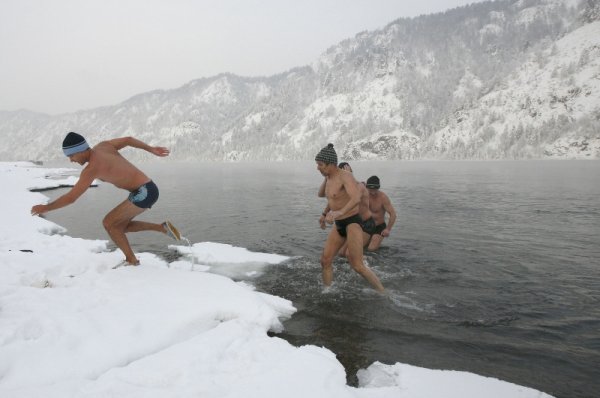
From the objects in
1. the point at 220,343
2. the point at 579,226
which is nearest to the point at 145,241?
the point at 220,343

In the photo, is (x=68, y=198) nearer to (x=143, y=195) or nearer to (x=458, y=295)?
(x=143, y=195)

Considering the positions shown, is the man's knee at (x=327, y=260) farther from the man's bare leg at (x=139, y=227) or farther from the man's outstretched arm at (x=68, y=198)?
the man's outstretched arm at (x=68, y=198)

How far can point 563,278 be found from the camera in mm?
7488

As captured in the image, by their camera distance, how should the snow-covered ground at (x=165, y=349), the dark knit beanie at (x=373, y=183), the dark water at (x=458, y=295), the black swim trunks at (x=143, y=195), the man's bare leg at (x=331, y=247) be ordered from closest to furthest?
the snow-covered ground at (x=165, y=349) → the dark water at (x=458, y=295) → the black swim trunks at (x=143, y=195) → the man's bare leg at (x=331, y=247) → the dark knit beanie at (x=373, y=183)

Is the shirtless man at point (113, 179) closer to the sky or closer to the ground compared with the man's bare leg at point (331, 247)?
closer to the sky

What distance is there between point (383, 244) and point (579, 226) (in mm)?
8208

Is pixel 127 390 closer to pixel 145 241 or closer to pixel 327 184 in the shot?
pixel 327 184

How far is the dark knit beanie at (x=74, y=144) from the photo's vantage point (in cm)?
524

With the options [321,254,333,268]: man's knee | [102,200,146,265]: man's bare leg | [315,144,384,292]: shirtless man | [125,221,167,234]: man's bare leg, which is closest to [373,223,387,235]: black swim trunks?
[315,144,384,292]: shirtless man

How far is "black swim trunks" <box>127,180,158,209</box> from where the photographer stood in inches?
234

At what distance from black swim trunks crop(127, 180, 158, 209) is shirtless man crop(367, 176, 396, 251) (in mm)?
5916

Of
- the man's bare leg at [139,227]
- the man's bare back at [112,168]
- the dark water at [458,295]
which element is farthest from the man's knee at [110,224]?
the dark water at [458,295]

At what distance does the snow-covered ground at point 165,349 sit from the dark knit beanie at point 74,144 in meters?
2.00

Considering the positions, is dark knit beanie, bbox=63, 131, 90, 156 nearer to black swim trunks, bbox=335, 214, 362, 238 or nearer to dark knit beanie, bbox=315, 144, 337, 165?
dark knit beanie, bbox=315, 144, 337, 165
